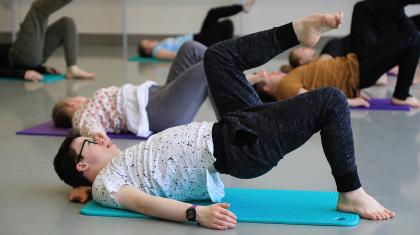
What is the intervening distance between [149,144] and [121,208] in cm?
23

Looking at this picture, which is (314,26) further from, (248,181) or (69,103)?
(69,103)

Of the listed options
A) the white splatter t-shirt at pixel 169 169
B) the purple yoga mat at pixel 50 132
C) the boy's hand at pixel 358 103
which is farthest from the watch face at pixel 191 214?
the boy's hand at pixel 358 103

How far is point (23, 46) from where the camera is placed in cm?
506

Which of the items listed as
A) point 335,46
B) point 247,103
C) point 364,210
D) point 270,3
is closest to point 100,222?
point 247,103

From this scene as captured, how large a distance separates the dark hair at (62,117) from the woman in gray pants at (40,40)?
5.29 ft

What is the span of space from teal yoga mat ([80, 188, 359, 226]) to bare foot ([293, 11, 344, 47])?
0.54 metres

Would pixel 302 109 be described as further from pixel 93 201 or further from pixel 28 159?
pixel 28 159

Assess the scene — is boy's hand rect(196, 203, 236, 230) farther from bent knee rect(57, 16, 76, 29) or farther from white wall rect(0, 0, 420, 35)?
white wall rect(0, 0, 420, 35)

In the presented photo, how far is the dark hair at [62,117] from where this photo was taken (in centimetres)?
343

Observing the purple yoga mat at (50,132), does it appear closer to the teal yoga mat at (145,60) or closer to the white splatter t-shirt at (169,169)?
the white splatter t-shirt at (169,169)

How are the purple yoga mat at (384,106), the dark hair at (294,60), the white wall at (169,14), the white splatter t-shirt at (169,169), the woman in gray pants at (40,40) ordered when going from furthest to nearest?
the white wall at (169,14), the woman in gray pants at (40,40), the dark hair at (294,60), the purple yoga mat at (384,106), the white splatter t-shirt at (169,169)

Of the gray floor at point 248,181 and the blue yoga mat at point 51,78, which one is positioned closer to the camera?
the gray floor at point 248,181

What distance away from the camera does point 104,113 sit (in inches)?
128

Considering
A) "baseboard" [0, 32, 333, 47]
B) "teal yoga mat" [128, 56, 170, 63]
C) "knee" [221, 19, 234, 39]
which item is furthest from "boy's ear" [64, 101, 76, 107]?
"baseboard" [0, 32, 333, 47]
